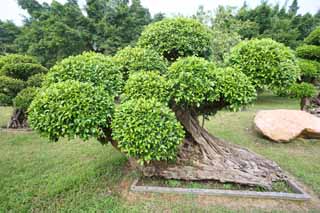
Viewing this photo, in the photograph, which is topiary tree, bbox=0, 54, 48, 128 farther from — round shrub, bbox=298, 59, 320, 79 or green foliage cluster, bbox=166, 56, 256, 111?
round shrub, bbox=298, 59, 320, 79

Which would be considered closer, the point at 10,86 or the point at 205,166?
the point at 205,166

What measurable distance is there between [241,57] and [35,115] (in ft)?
7.57

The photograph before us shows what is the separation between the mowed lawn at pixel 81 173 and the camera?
2410mm

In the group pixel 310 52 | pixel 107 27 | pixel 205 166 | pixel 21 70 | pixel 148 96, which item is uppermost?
pixel 107 27

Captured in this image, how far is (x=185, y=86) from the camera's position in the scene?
2.10 meters

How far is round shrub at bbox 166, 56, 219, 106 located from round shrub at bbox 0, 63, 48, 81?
189 inches

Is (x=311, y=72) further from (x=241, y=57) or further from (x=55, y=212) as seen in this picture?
(x=55, y=212)

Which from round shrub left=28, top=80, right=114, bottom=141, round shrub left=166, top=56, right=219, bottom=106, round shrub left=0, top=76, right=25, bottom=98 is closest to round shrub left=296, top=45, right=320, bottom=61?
round shrub left=166, top=56, right=219, bottom=106

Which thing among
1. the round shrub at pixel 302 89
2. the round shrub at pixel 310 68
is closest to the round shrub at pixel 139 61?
the round shrub at pixel 302 89

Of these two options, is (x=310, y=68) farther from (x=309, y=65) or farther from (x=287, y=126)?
(x=287, y=126)

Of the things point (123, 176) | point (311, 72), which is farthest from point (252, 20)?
point (123, 176)

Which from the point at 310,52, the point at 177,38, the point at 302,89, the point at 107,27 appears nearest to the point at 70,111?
the point at 177,38

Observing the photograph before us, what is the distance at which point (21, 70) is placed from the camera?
17.8 feet

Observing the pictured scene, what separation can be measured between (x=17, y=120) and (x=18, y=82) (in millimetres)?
1052
